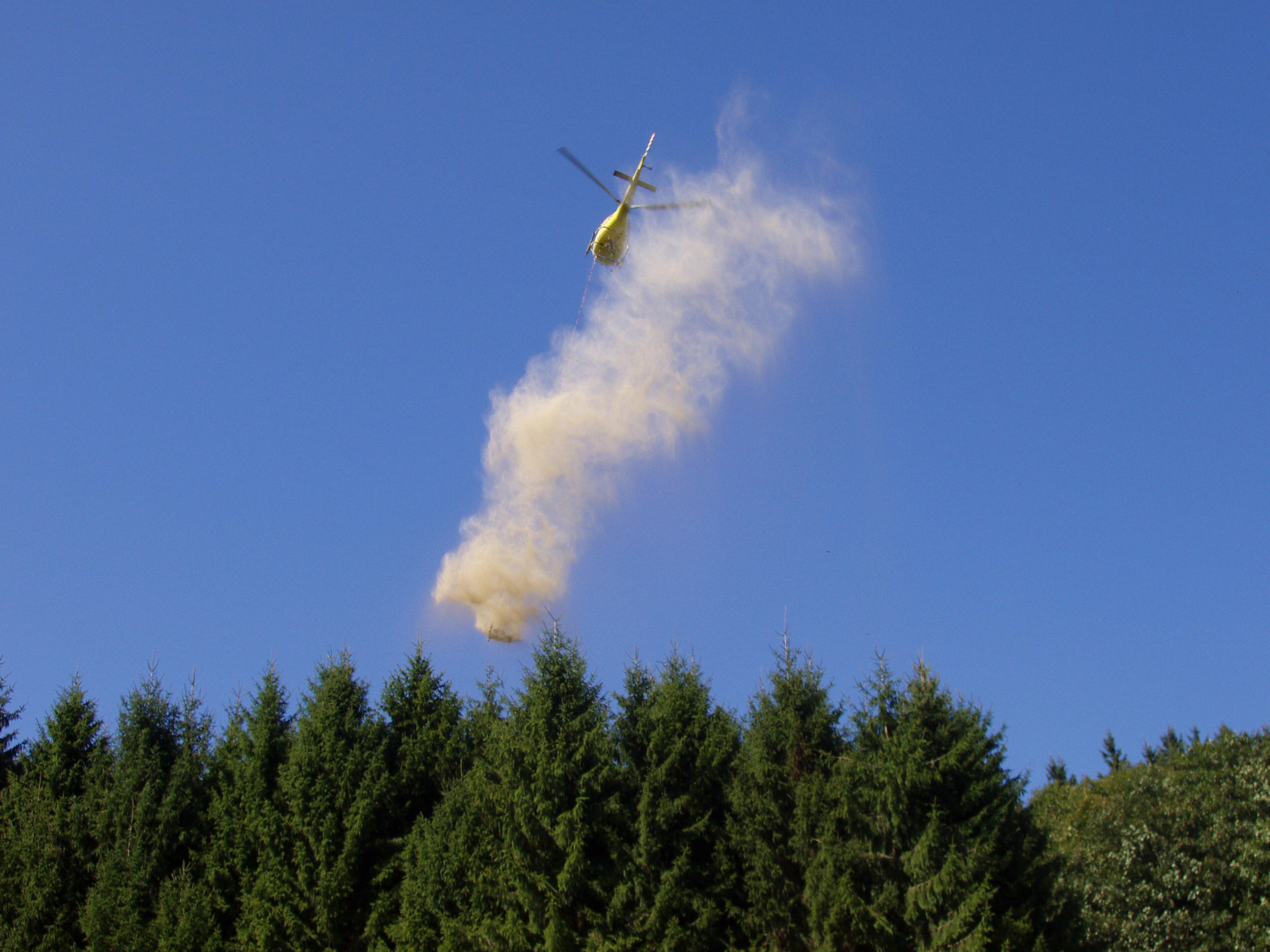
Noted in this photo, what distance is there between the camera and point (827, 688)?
92.1 feet

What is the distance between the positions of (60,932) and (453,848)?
14.0 m

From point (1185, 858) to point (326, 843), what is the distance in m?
30.5

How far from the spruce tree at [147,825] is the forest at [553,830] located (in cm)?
8

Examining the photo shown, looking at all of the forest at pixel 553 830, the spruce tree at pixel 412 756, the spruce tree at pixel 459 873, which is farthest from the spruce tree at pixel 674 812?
the spruce tree at pixel 412 756

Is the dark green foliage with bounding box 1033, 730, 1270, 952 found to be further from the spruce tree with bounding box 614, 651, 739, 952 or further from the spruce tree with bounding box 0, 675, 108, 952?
the spruce tree with bounding box 0, 675, 108, 952

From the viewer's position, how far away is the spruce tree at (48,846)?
3197cm

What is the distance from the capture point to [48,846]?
32.8 meters

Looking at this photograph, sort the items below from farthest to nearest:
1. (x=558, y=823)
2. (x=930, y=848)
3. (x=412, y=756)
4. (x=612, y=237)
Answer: (x=612, y=237)
(x=412, y=756)
(x=558, y=823)
(x=930, y=848)

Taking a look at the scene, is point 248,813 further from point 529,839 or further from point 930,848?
point 930,848

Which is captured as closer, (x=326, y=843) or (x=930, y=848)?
(x=930, y=848)

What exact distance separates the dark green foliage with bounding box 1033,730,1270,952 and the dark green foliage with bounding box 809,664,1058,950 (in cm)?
1087

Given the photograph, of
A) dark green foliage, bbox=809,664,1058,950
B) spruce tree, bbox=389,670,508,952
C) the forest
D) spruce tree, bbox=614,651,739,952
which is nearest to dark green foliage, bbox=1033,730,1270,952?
the forest

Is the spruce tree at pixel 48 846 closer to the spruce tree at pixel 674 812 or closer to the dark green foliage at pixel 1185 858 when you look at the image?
the spruce tree at pixel 674 812

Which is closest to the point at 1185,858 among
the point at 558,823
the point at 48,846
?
the point at 558,823
